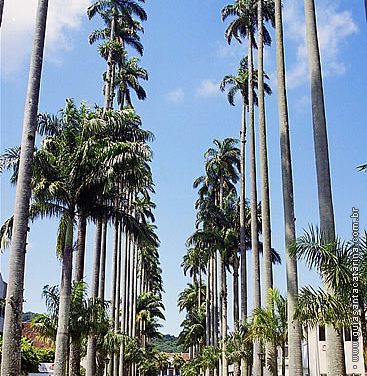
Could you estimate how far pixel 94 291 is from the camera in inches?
1010

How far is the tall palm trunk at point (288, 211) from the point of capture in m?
17.8

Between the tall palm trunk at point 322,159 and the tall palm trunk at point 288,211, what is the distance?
2.38 meters

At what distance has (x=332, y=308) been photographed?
41.1ft

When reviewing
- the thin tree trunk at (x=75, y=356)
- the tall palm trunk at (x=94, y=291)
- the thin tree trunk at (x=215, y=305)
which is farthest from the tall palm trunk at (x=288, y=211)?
the thin tree trunk at (x=215, y=305)

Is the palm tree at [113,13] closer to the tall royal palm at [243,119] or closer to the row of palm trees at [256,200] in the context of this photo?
the row of palm trees at [256,200]

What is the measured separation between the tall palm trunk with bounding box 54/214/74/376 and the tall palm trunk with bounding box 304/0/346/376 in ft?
29.8

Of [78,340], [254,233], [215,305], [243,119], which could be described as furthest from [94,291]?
[215,305]

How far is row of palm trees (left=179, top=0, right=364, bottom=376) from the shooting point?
46.3ft

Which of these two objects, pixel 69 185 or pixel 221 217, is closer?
pixel 69 185

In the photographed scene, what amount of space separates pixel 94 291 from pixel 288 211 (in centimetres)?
1050

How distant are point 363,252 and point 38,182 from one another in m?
11.5

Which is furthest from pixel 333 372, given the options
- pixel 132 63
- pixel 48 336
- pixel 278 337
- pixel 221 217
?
pixel 221 217

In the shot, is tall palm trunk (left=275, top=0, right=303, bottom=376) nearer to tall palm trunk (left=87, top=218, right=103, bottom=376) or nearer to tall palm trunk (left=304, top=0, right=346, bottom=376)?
tall palm trunk (left=304, top=0, right=346, bottom=376)

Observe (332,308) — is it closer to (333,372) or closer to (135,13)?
(333,372)
